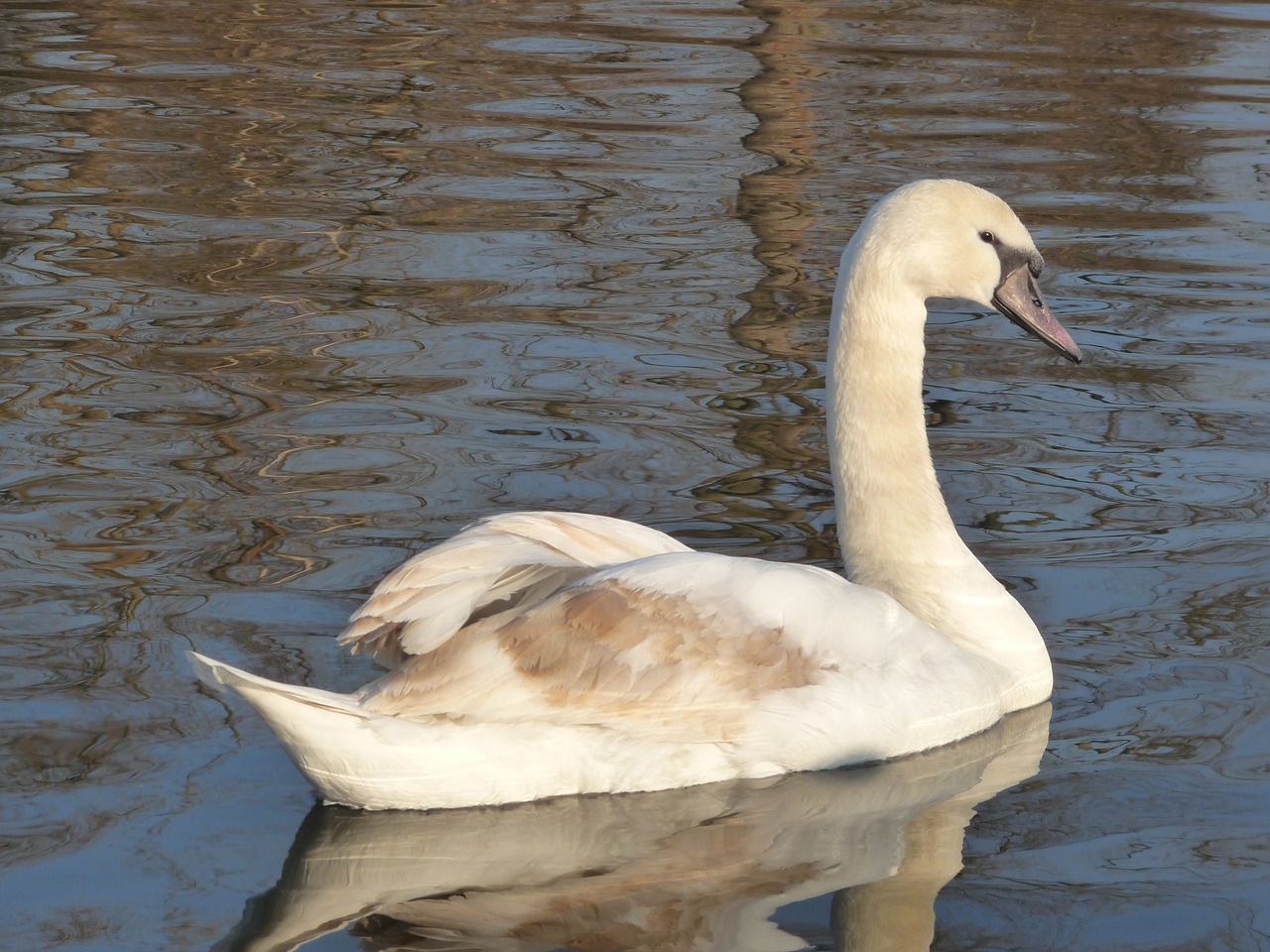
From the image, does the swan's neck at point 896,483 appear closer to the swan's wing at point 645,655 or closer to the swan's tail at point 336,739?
the swan's wing at point 645,655

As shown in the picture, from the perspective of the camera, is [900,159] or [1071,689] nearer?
[1071,689]

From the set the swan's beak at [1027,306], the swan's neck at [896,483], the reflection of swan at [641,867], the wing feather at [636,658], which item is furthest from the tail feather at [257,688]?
the swan's beak at [1027,306]

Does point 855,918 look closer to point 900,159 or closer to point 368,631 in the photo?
point 368,631

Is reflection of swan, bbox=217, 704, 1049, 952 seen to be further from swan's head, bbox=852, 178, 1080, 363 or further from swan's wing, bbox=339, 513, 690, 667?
swan's head, bbox=852, 178, 1080, 363

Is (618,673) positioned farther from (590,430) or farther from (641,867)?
(590,430)

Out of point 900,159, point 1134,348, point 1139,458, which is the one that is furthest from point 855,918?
point 900,159

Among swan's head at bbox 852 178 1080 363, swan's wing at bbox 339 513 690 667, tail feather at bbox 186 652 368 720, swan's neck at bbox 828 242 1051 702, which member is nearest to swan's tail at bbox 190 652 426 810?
tail feather at bbox 186 652 368 720

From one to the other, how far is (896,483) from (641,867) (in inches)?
57.2

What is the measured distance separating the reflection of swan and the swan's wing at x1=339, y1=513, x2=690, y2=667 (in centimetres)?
42

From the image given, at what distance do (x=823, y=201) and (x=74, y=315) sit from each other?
4243mm

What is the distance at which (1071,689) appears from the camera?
526cm

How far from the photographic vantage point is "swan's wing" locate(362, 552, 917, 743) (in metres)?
4.39

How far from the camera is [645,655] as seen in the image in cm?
446

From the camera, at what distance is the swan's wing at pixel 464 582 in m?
4.44
